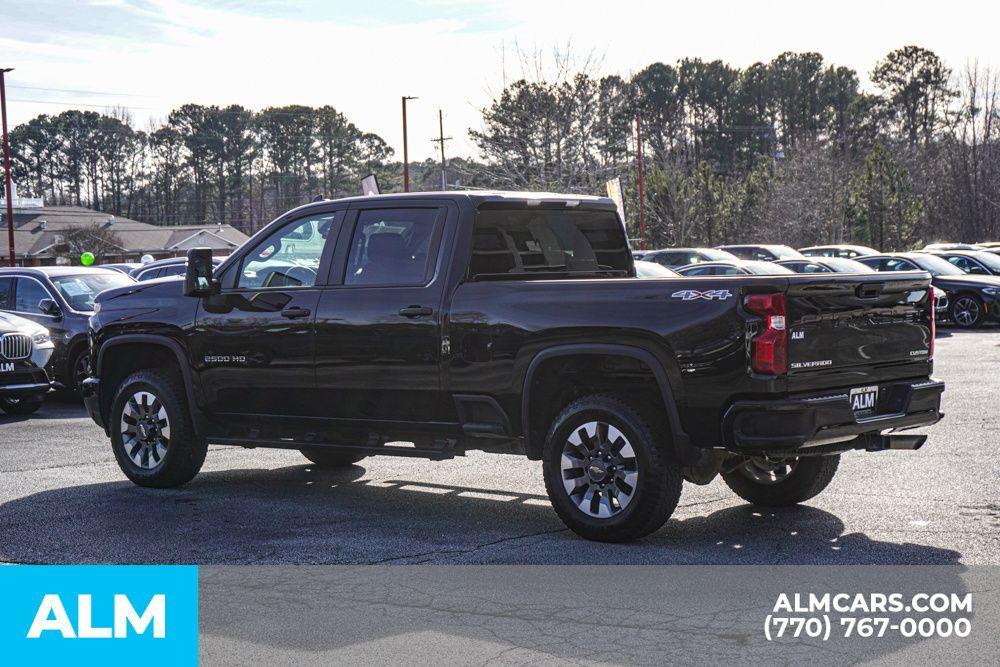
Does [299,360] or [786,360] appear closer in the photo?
[786,360]

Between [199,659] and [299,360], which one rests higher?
[299,360]

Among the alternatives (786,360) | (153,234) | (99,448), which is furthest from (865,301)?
(153,234)

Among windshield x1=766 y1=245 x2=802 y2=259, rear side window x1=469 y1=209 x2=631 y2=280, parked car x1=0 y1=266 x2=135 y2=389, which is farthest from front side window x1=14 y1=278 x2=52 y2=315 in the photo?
windshield x1=766 y1=245 x2=802 y2=259

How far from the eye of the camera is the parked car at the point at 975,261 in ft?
95.2

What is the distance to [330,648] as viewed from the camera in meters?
5.13

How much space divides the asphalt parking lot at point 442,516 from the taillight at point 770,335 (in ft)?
3.43

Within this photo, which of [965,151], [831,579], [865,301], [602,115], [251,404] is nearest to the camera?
[831,579]

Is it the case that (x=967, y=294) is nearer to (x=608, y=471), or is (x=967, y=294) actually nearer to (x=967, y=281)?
(x=967, y=281)

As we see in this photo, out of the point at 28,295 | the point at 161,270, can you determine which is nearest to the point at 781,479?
the point at 28,295

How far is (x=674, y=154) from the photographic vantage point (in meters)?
68.6

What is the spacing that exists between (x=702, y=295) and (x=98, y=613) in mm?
3432

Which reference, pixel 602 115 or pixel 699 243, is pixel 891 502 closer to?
pixel 602 115

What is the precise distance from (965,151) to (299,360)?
55125 millimetres

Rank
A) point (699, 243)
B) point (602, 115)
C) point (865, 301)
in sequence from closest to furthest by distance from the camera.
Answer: point (865, 301)
point (602, 115)
point (699, 243)
